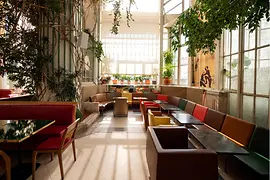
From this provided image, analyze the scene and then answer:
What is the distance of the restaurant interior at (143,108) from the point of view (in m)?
2.49

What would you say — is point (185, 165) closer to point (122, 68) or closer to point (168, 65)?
point (168, 65)

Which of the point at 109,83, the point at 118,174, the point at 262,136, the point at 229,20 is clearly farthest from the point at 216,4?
the point at 109,83

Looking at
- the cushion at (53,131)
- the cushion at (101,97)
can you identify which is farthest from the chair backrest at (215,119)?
the cushion at (101,97)

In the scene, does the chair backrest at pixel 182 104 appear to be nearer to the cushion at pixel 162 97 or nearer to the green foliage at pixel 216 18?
the cushion at pixel 162 97

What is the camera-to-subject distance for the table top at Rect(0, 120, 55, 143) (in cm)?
265

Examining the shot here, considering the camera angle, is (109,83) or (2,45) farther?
(109,83)

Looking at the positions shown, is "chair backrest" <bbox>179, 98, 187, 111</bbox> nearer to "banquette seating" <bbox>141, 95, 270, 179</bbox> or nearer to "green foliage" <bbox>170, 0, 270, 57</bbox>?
"banquette seating" <bbox>141, 95, 270, 179</bbox>

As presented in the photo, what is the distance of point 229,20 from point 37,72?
427cm

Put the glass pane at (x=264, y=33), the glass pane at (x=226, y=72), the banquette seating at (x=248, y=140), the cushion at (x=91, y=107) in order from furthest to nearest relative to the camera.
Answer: the cushion at (x=91, y=107)
the glass pane at (x=226, y=72)
the glass pane at (x=264, y=33)
the banquette seating at (x=248, y=140)

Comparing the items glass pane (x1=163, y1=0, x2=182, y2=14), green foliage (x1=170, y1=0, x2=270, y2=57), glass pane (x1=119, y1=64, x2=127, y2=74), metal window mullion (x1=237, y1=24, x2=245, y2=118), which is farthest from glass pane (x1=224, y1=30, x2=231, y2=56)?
glass pane (x1=119, y1=64, x2=127, y2=74)

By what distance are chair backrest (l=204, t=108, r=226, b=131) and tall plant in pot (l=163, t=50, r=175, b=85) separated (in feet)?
17.7

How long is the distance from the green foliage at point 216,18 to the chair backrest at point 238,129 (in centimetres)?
135

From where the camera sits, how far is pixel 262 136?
107 inches

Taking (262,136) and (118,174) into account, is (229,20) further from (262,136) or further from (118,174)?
(118,174)
